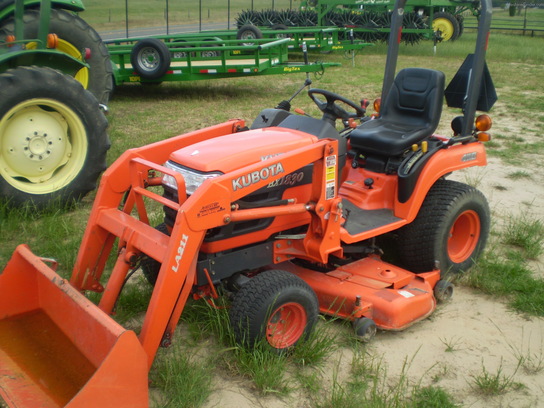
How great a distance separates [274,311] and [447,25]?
18696 millimetres

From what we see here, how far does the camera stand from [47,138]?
4840 mm

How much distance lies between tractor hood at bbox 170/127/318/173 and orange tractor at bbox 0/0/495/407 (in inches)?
0.4

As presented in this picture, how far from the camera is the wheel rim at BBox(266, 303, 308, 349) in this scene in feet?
10.1

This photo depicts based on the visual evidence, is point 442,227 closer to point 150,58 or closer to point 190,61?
point 190,61

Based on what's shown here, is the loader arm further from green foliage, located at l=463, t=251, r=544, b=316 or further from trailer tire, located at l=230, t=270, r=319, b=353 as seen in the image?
green foliage, located at l=463, t=251, r=544, b=316

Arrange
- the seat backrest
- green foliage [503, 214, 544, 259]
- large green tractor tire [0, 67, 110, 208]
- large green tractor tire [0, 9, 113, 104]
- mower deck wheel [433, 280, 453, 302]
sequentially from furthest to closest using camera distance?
large green tractor tire [0, 9, 113, 104]
large green tractor tire [0, 67, 110, 208]
green foliage [503, 214, 544, 259]
the seat backrest
mower deck wheel [433, 280, 453, 302]

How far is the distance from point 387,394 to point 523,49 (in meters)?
17.2

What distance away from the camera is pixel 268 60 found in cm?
995

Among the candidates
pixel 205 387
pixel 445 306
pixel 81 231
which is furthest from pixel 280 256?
pixel 81 231

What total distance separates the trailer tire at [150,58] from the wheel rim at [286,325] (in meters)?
6.99

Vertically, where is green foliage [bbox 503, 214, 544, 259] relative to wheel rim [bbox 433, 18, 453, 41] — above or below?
below

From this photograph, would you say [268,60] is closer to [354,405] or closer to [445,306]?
[445,306]

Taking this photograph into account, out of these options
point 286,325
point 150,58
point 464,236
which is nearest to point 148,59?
point 150,58

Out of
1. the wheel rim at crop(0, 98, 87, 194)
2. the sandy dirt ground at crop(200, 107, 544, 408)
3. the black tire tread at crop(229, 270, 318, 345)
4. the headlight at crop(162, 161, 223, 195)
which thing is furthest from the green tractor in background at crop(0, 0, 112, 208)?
the sandy dirt ground at crop(200, 107, 544, 408)
